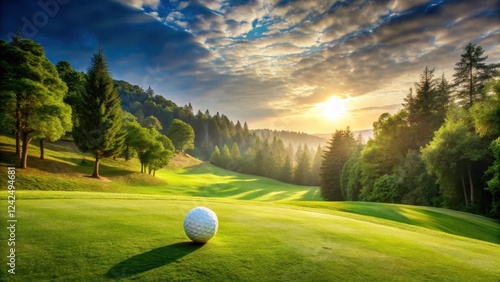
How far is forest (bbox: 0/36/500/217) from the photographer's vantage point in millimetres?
26156

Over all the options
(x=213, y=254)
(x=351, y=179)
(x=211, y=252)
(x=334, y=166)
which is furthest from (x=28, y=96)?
(x=334, y=166)

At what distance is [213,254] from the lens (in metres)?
5.86

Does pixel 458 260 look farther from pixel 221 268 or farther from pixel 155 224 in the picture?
pixel 155 224

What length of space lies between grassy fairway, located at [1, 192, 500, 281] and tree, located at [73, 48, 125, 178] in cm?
2803

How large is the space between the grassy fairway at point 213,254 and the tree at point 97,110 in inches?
1104

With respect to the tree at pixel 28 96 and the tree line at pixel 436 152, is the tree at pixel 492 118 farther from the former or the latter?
the tree at pixel 28 96

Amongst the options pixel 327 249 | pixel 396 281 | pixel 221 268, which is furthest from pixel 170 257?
pixel 396 281

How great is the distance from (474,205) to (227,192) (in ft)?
124

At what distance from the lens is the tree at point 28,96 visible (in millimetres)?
24219

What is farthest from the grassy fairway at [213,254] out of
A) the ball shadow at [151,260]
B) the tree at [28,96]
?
the tree at [28,96]

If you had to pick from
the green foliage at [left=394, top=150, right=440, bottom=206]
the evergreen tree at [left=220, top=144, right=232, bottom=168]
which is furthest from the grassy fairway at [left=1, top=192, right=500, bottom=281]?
the evergreen tree at [left=220, top=144, right=232, bottom=168]

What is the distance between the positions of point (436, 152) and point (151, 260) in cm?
3617

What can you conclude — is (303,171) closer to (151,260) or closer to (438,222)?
(438,222)

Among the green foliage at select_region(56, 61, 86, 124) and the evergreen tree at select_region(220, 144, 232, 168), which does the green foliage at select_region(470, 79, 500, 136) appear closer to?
the green foliage at select_region(56, 61, 86, 124)
